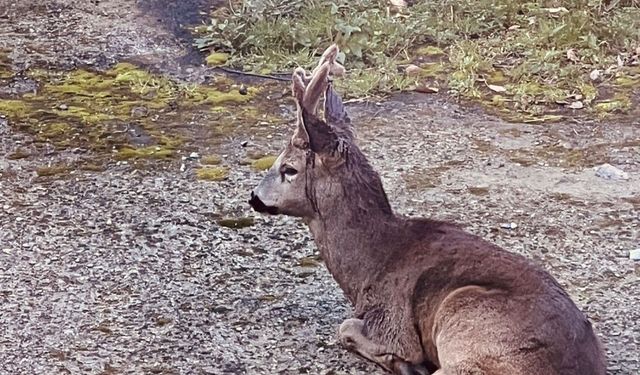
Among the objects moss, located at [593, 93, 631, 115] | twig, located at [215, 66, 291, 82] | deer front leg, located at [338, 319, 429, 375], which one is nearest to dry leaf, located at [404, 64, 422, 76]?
twig, located at [215, 66, 291, 82]

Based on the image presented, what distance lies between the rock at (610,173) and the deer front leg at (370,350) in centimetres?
220

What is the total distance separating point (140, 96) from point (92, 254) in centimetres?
217

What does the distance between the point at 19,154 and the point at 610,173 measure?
3.20 meters

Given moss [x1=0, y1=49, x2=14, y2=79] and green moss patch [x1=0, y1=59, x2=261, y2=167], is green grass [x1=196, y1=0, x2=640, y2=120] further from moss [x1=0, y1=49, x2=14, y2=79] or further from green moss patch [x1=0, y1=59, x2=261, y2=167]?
moss [x1=0, y1=49, x2=14, y2=79]

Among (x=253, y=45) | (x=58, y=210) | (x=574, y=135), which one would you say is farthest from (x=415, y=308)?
(x=253, y=45)

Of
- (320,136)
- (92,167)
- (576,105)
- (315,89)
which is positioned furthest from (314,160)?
(576,105)

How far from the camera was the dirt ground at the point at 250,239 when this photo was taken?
4828 millimetres

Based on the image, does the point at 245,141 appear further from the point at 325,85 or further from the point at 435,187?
the point at 325,85

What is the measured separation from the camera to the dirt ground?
4828 millimetres

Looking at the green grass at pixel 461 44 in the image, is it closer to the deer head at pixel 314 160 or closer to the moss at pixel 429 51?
the moss at pixel 429 51

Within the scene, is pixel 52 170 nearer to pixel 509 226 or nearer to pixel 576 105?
pixel 509 226

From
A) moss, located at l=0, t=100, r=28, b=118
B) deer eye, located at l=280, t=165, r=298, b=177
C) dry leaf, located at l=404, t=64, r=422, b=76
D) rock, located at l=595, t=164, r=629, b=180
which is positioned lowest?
moss, located at l=0, t=100, r=28, b=118

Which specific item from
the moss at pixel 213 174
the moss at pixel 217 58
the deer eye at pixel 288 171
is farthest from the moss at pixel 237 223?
the moss at pixel 217 58

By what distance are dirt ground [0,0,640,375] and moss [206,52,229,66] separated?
92cm
